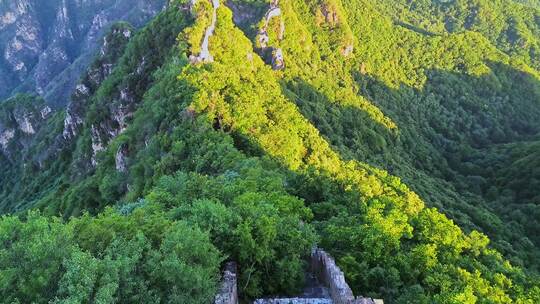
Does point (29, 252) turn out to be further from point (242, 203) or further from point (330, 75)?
point (330, 75)

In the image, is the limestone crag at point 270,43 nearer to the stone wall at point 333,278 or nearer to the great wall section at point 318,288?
the stone wall at point 333,278

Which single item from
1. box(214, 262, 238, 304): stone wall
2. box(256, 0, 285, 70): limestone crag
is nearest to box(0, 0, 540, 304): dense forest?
box(256, 0, 285, 70): limestone crag

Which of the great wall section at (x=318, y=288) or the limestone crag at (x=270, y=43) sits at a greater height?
the limestone crag at (x=270, y=43)

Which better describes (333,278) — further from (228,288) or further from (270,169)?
(270,169)

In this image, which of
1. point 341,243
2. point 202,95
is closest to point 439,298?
point 341,243

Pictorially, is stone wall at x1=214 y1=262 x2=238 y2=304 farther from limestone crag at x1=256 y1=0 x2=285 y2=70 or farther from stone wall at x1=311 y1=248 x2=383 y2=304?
limestone crag at x1=256 y1=0 x2=285 y2=70

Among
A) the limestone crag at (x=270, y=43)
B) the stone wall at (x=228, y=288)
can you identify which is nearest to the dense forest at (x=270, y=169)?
the limestone crag at (x=270, y=43)
